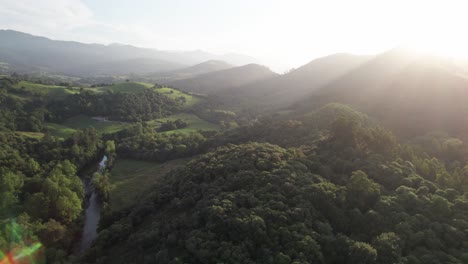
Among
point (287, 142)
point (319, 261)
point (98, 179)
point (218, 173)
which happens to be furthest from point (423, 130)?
point (98, 179)

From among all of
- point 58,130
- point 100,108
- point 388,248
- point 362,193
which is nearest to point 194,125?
point 100,108

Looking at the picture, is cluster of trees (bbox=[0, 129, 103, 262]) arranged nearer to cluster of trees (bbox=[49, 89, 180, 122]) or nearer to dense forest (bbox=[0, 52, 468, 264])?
dense forest (bbox=[0, 52, 468, 264])

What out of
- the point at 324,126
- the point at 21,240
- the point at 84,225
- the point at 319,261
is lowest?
the point at 84,225

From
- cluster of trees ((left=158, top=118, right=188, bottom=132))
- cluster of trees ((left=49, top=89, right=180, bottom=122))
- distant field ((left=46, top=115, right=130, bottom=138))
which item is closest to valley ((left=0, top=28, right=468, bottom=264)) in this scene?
distant field ((left=46, top=115, right=130, bottom=138))

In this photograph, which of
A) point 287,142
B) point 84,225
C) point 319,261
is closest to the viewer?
point 319,261

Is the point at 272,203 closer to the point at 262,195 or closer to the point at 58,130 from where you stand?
the point at 262,195

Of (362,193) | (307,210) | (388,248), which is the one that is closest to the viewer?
(388,248)

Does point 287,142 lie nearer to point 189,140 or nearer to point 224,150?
point 224,150
